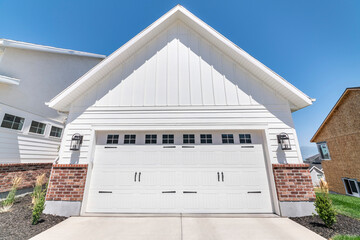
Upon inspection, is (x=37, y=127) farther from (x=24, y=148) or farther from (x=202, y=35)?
(x=202, y=35)

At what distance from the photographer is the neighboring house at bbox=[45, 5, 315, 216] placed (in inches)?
177

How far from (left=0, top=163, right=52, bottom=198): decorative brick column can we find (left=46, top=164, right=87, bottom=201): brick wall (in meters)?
3.37

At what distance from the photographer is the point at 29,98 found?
7.42 meters

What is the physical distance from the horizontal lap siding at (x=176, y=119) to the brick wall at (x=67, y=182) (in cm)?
56

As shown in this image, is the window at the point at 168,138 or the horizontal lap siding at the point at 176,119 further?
the window at the point at 168,138

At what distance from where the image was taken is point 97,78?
5.37 meters

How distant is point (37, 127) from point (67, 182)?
17.9 ft

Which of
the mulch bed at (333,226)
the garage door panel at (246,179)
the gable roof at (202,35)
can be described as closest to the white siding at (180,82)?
the gable roof at (202,35)

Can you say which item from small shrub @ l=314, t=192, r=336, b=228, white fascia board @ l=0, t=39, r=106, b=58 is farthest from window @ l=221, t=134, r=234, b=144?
white fascia board @ l=0, t=39, r=106, b=58

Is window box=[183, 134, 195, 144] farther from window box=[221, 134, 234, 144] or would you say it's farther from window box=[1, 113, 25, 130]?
window box=[1, 113, 25, 130]

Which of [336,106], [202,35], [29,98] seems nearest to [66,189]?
[29,98]

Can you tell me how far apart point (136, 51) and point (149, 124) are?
10.2 ft

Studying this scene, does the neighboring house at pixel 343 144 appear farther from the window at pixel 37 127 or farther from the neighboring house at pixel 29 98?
the window at pixel 37 127

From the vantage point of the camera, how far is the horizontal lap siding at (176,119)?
491cm
